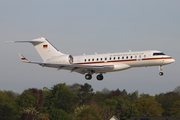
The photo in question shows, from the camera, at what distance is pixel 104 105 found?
Result: 366 ft

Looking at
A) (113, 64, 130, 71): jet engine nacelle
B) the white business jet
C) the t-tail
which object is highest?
the t-tail

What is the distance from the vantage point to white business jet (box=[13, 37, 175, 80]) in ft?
207

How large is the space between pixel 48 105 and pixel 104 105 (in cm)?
932

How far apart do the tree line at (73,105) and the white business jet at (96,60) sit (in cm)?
2235

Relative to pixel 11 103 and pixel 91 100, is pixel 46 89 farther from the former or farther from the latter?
pixel 11 103

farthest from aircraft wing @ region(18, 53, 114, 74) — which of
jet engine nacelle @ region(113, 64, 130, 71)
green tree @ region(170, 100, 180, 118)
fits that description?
green tree @ region(170, 100, 180, 118)

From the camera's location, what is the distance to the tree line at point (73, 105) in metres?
96.6

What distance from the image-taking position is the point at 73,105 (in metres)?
112

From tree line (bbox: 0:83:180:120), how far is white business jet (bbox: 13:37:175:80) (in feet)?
73.3

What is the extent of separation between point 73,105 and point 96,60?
46.5 m

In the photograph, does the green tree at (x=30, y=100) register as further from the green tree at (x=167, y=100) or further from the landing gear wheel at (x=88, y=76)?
the landing gear wheel at (x=88, y=76)

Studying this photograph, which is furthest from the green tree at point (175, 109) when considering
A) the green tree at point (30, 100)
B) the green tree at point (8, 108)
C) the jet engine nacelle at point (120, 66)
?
the jet engine nacelle at point (120, 66)

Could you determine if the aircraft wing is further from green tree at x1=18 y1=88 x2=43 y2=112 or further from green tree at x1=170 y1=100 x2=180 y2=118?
green tree at x1=18 y1=88 x2=43 y2=112

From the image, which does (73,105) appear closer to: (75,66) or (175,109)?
(175,109)
